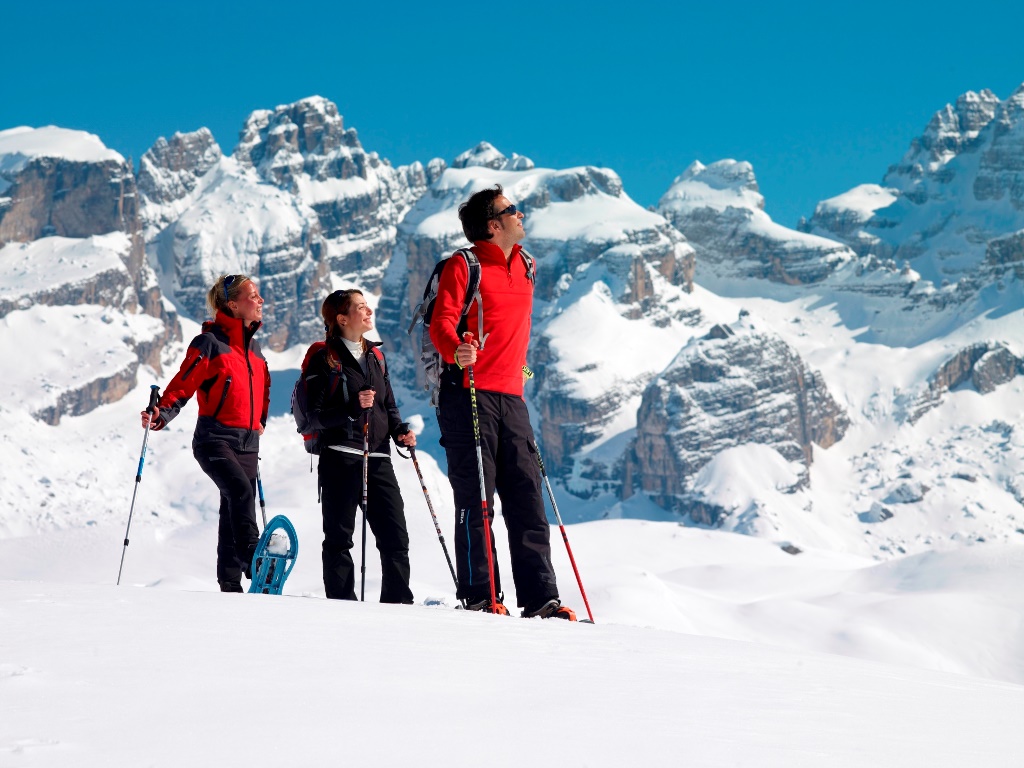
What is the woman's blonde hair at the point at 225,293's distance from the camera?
9914 mm

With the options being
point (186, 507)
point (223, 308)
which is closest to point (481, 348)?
point (223, 308)

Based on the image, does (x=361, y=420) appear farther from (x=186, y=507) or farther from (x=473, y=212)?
(x=186, y=507)

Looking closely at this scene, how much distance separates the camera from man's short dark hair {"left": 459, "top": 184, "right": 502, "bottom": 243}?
338 inches

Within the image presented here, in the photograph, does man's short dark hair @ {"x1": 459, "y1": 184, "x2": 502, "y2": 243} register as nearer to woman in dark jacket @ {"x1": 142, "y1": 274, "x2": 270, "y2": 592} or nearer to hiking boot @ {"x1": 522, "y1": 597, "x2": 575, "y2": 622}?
woman in dark jacket @ {"x1": 142, "y1": 274, "x2": 270, "y2": 592}

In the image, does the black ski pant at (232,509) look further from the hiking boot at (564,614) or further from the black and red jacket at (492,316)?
the hiking boot at (564,614)

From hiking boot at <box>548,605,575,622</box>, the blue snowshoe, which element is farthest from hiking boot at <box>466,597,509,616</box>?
the blue snowshoe

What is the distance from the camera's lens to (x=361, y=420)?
354 inches

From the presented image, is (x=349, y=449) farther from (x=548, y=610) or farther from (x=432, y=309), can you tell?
(x=548, y=610)

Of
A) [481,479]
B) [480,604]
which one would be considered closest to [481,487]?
[481,479]

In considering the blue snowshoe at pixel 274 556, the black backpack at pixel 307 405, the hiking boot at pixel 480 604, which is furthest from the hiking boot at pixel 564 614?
the black backpack at pixel 307 405

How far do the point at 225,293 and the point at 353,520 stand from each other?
7.44ft

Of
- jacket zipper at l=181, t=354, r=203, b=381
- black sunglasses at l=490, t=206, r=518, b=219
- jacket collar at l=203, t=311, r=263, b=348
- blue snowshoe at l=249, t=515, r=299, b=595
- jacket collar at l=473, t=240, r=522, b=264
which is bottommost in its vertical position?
blue snowshoe at l=249, t=515, r=299, b=595

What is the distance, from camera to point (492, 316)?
27.9 feet

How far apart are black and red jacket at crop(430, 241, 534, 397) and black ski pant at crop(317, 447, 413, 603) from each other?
117 cm
